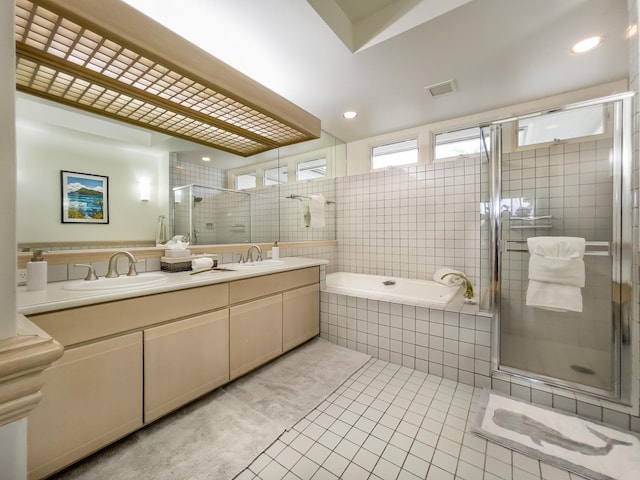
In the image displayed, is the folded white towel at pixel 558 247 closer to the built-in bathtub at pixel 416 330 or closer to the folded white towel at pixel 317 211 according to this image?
the built-in bathtub at pixel 416 330

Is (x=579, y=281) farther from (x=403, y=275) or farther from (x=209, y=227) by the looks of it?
(x=209, y=227)

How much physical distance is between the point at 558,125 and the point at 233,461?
3492 millimetres

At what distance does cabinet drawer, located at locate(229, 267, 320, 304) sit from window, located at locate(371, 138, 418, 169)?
1.79 m

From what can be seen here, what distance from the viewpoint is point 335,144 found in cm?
364

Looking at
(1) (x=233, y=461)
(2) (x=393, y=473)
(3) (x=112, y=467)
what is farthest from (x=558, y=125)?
(3) (x=112, y=467)

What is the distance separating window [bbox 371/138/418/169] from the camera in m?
3.26

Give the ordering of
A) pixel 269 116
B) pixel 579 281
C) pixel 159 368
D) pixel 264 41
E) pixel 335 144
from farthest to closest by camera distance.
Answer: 1. pixel 335 144
2. pixel 269 116
3. pixel 264 41
4. pixel 579 281
5. pixel 159 368

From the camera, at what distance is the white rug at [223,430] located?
1.19 meters

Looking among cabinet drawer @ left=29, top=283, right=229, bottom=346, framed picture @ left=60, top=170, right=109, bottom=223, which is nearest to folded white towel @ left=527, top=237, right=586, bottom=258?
cabinet drawer @ left=29, top=283, right=229, bottom=346

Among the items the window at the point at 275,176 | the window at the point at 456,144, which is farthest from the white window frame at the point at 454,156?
the window at the point at 275,176

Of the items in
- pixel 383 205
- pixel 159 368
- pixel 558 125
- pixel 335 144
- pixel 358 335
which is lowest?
pixel 358 335

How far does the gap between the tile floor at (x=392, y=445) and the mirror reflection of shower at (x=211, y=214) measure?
157 centimetres

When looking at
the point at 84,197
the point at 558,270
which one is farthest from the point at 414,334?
the point at 84,197

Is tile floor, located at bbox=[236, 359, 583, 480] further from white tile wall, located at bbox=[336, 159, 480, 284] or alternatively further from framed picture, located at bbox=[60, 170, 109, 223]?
framed picture, located at bbox=[60, 170, 109, 223]
